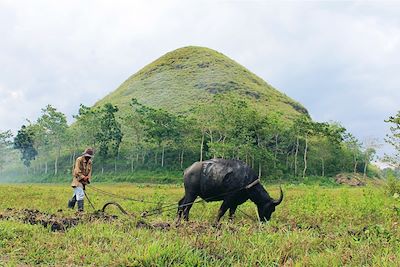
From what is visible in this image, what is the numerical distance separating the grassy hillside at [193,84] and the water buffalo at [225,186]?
234 ft

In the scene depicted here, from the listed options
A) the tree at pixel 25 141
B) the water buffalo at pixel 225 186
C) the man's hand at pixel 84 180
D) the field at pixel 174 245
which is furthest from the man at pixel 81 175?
the tree at pixel 25 141

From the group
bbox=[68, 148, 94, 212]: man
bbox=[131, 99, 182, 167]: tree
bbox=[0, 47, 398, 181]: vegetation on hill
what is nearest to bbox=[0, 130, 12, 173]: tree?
bbox=[0, 47, 398, 181]: vegetation on hill

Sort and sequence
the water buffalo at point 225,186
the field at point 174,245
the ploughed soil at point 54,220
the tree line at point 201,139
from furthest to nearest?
the tree line at point 201,139 < the water buffalo at point 225,186 < the ploughed soil at point 54,220 < the field at point 174,245

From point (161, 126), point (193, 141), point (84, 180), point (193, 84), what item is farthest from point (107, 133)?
point (84, 180)

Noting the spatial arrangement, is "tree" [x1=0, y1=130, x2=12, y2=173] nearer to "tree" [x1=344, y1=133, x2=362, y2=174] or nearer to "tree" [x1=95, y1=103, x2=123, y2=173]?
"tree" [x1=95, y1=103, x2=123, y2=173]

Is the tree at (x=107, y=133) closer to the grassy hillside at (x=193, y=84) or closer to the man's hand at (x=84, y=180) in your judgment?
the grassy hillside at (x=193, y=84)

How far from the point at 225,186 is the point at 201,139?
49.7m

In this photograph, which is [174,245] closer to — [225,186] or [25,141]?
[225,186]

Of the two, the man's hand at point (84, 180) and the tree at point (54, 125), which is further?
the tree at point (54, 125)

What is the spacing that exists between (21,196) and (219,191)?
12.5 meters

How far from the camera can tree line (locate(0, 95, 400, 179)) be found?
56.5 meters

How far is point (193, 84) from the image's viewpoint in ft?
334

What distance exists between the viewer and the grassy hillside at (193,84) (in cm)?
9300

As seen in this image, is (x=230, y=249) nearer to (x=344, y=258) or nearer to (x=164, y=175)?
(x=344, y=258)
